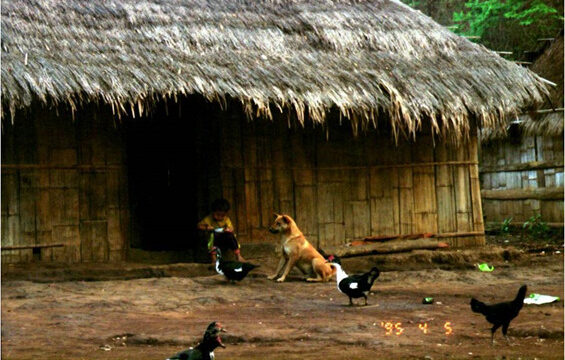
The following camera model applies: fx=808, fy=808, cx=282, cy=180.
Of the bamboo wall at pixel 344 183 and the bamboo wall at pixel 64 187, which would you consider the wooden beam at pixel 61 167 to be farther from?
the bamboo wall at pixel 344 183

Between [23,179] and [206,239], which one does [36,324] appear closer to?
[23,179]

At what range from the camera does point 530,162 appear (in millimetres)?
16828

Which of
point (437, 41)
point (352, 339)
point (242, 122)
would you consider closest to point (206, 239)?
point (242, 122)

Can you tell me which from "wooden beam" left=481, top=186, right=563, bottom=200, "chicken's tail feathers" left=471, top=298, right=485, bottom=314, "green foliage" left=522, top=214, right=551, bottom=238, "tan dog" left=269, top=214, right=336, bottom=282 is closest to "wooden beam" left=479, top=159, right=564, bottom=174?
"wooden beam" left=481, top=186, right=563, bottom=200

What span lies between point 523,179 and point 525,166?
1.15 ft

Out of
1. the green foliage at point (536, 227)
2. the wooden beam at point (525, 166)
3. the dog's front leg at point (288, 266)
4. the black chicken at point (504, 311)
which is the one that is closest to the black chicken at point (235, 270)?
the dog's front leg at point (288, 266)

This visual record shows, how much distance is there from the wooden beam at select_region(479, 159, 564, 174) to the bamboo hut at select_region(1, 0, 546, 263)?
173 inches

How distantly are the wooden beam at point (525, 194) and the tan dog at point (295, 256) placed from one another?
8.08 meters

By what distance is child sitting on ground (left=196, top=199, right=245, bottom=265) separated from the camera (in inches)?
410

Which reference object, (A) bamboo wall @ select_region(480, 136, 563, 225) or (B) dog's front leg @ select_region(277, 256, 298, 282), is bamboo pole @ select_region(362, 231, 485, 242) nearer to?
(B) dog's front leg @ select_region(277, 256, 298, 282)

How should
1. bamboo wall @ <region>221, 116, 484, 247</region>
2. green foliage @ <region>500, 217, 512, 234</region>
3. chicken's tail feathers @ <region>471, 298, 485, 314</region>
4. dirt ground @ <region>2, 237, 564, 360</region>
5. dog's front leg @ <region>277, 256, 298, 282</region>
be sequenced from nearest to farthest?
1. dirt ground @ <region>2, 237, 564, 360</region>
2. chicken's tail feathers @ <region>471, 298, 485, 314</region>
3. dog's front leg @ <region>277, 256, 298, 282</region>
4. bamboo wall @ <region>221, 116, 484, 247</region>
5. green foliage @ <region>500, 217, 512, 234</region>

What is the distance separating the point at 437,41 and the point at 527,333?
711 centimetres

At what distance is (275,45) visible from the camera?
37.7 feet

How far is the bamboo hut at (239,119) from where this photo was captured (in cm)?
1020
